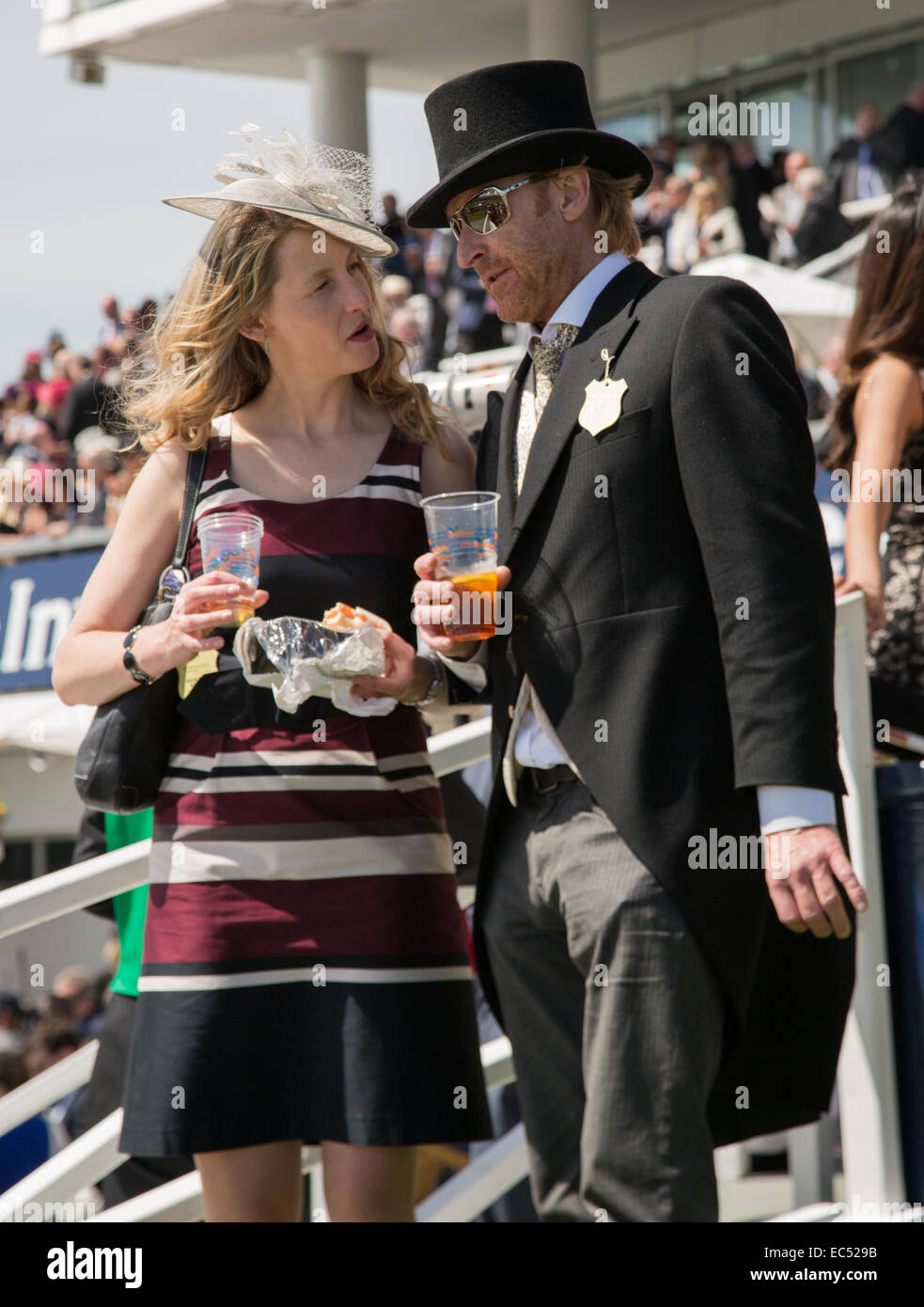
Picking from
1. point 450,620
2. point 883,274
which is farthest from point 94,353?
point 450,620

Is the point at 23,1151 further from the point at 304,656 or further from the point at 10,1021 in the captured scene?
the point at 10,1021

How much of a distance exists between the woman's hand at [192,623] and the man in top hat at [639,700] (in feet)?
1.01

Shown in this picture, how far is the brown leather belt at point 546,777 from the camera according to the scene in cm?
223

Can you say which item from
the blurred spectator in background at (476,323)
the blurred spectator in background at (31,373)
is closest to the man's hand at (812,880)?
the blurred spectator in background at (476,323)

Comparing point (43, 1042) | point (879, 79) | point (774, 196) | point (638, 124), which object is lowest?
point (43, 1042)

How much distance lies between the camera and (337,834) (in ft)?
8.01

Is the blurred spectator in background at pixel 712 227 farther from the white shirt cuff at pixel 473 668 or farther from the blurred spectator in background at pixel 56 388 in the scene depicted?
the white shirt cuff at pixel 473 668

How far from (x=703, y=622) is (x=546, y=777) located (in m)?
0.34

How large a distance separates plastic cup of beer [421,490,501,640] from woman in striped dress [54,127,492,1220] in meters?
0.20

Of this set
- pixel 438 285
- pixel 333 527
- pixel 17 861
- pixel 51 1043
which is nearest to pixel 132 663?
pixel 333 527

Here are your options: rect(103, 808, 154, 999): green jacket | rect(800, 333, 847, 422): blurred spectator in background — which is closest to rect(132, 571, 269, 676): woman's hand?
rect(103, 808, 154, 999): green jacket

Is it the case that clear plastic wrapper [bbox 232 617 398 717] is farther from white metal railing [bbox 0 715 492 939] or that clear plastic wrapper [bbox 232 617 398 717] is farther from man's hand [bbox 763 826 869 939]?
man's hand [bbox 763 826 869 939]

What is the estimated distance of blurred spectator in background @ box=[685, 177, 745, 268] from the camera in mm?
11266

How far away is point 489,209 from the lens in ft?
7.84
